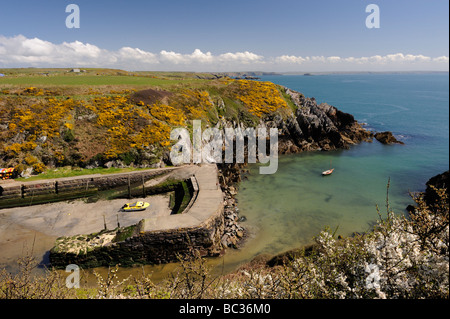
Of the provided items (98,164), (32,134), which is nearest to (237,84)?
(98,164)

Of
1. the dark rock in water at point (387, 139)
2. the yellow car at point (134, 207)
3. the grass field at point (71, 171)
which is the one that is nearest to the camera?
the yellow car at point (134, 207)

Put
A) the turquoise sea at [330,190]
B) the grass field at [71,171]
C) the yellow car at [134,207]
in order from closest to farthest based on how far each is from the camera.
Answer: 1. the turquoise sea at [330,190]
2. the yellow car at [134,207]
3. the grass field at [71,171]

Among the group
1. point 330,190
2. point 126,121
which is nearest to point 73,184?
point 126,121

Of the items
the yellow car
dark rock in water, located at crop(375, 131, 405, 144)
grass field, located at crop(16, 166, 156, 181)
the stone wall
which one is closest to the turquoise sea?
dark rock in water, located at crop(375, 131, 405, 144)

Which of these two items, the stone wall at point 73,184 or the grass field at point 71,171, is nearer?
the stone wall at point 73,184

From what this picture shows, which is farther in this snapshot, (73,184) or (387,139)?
(387,139)

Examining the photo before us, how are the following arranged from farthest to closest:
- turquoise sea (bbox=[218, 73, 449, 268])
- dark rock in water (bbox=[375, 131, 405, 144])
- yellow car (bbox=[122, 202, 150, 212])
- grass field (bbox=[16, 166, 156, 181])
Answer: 1. dark rock in water (bbox=[375, 131, 405, 144])
2. grass field (bbox=[16, 166, 156, 181])
3. yellow car (bbox=[122, 202, 150, 212])
4. turquoise sea (bbox=[218, 73, 449, 268])

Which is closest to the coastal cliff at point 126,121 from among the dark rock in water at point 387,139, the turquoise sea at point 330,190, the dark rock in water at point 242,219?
the dark rock in water at point 387,139

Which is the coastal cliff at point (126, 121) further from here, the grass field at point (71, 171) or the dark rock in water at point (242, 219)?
the dark rock in water at point (242, 219)

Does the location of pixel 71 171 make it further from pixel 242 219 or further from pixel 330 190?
pixel 330 190

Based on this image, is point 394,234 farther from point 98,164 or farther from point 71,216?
point 98,164

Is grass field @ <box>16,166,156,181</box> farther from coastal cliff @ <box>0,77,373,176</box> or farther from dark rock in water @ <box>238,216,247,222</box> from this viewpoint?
dark rock in water @ <box>238,216,247,222</box>
